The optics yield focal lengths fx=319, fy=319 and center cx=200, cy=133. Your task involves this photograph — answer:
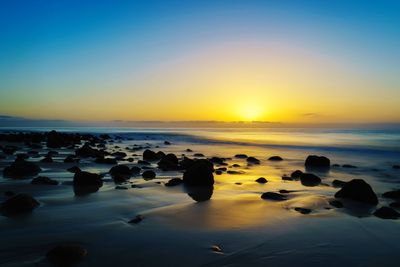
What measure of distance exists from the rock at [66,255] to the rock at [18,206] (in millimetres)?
2572

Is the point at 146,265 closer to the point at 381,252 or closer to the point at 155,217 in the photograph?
the point at 155,217

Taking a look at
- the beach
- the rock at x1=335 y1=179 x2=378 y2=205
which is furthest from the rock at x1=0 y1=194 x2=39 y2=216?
the rock at x1=335 y1=179 x2=378 y2=205

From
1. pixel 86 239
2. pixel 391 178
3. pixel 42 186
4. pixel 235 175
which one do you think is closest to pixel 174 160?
pixel 235 175

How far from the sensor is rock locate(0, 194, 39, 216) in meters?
6.33

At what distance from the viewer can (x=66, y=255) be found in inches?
167

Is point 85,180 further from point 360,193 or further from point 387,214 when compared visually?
point 387,214

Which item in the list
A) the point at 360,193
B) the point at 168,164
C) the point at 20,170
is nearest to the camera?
the point at 360,193

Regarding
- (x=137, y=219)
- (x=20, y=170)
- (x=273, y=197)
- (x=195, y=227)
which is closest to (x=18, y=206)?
(x=137, y=219)

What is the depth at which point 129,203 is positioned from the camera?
7.59 meters

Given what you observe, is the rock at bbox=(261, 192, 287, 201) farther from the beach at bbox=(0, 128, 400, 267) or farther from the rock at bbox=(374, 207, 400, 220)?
the rock at bbox=(374, 207, 400, 220)

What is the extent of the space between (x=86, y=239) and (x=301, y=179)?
8803mm

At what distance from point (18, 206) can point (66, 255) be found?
2.99 meters

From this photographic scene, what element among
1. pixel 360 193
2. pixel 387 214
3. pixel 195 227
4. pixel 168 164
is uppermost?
pixel 360 193

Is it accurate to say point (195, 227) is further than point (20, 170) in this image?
No
